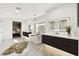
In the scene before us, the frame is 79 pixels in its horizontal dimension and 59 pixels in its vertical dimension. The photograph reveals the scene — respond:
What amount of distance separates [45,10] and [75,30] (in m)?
0.69

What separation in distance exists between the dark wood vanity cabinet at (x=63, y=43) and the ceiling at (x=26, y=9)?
20.3 inches

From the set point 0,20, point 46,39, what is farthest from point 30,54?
point 0,20

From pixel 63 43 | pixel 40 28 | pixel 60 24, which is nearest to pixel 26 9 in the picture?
pixel 40 28

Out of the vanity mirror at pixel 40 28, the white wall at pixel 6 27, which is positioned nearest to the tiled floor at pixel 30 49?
the white wall at pixel 6 27

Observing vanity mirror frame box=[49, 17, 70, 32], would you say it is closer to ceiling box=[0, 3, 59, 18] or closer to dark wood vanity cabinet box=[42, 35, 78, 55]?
dark wood vanity cabinet box=[42, 35, 78, 55]

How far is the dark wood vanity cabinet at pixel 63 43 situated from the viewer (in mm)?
2121

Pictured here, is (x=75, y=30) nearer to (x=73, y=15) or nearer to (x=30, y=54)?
(x=73, y=15)

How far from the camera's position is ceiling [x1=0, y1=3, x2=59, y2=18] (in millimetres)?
2318

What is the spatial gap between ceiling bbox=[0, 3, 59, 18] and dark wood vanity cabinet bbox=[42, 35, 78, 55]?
52 centimetres

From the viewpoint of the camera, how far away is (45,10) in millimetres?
2373

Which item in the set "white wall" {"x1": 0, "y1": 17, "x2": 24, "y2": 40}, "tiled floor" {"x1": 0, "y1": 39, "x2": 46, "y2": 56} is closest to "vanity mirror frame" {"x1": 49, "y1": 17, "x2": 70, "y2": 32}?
"tiled floor" {"x1": 0, "y1": 39, "x2": 46, "y2": 56}

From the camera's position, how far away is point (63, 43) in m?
2.26

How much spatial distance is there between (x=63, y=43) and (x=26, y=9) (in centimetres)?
97

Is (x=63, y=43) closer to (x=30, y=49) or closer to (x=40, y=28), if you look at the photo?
(x=40, y=28)
